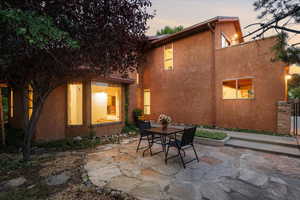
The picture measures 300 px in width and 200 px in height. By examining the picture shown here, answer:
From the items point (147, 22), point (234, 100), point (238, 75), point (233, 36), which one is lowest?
point (234, 100)

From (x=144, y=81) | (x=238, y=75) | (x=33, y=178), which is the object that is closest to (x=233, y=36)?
(x=238, y=75)

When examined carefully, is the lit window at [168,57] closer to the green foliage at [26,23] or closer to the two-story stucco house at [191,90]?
the two-story stucco house at [191,90]

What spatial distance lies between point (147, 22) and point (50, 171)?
448 centimetres

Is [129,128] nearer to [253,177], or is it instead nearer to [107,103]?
[107,103]

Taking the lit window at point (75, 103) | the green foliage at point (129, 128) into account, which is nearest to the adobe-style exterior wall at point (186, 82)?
the green foliage at point (129, 128)

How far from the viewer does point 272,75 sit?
6547mm

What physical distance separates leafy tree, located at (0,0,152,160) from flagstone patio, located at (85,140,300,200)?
8.66 feet

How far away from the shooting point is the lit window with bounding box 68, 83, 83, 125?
636 cm

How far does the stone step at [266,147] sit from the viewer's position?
14.9 feet

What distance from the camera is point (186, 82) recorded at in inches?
364

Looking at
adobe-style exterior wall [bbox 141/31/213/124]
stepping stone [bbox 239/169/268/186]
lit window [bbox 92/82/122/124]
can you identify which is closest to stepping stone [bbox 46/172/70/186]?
stepping stone [bbox 239/169/268/186]

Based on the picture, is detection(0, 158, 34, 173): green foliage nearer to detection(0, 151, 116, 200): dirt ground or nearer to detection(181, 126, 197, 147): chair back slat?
detection(0, 151, 116, 200): dirt ground

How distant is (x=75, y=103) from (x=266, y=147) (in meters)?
7.96

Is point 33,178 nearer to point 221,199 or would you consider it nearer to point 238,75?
point 221,199
